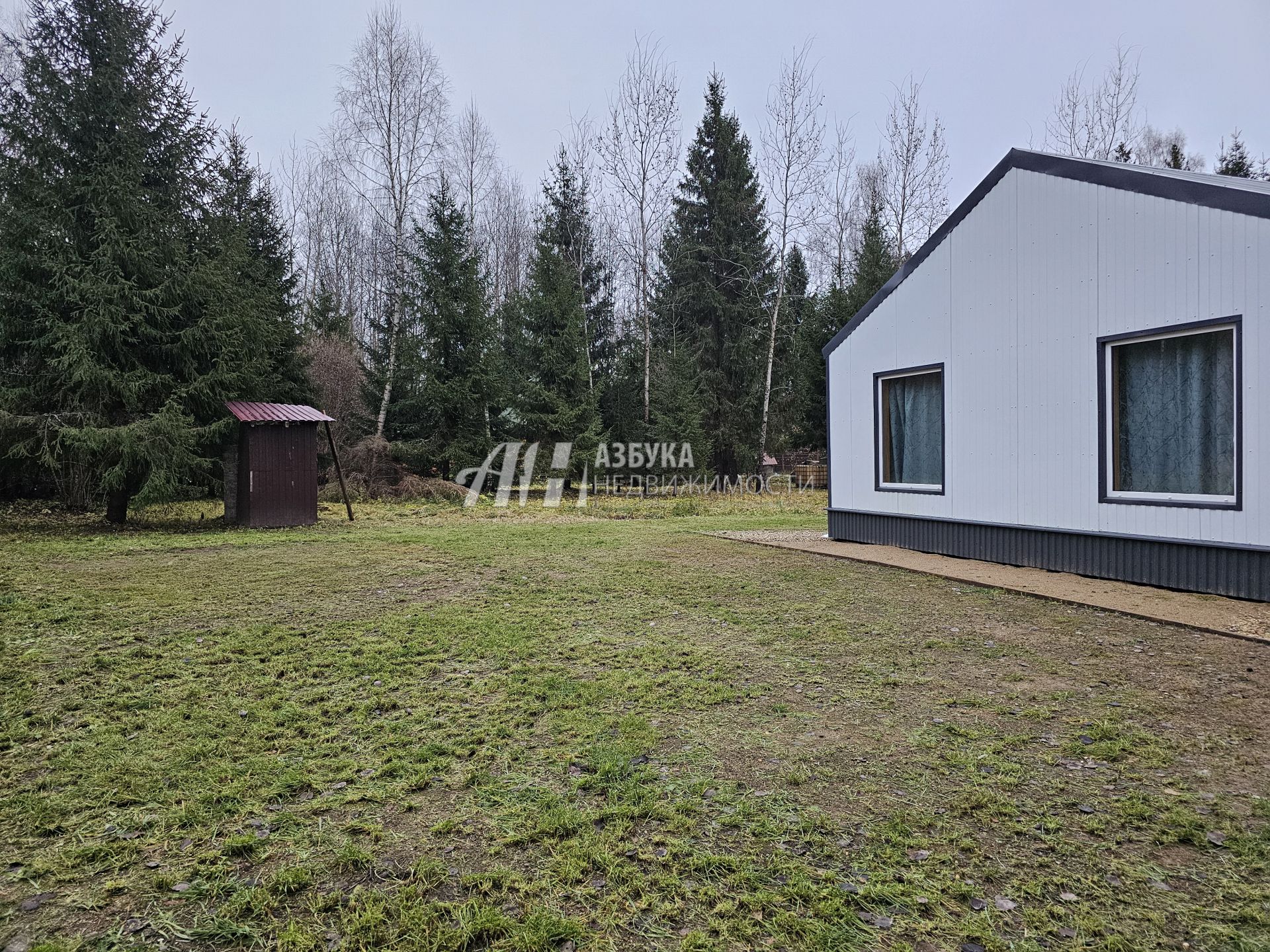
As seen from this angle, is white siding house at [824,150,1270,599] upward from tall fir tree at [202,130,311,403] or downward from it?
downward

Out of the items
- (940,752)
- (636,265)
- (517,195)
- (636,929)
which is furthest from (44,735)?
(517,195)

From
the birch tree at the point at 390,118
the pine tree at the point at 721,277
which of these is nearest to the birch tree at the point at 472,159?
the birch tree at the point at 390,118

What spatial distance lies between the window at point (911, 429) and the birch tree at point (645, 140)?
1191cm

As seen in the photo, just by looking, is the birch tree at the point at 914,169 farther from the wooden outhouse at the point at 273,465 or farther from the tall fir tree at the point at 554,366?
the wooden outhouse at the point at 273,465

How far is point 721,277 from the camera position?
862 inches

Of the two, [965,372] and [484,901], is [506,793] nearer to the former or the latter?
[484,901]

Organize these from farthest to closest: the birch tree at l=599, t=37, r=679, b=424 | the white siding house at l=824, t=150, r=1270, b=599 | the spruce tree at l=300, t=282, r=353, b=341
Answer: the spruce tree at l=300, t=282, r=353, b=341, the birch tree at l=599, t=37, r=679, b=424, the white siding house at l=824, t=150, r=1270, b=599

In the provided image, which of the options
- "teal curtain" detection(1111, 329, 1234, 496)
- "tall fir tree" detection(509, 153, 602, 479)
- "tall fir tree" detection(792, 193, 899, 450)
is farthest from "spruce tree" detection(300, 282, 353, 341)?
"teal curtain" detection(1111, 329, 1234, 496)

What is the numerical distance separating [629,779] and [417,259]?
17960 mm

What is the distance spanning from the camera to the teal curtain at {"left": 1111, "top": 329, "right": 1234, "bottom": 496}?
604cm

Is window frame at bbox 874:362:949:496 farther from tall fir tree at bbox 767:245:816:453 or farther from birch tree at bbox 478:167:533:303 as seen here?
birch tree at bbox 478:167:533:303

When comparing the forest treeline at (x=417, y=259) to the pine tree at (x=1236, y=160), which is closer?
the forest treeline at (x=417, y=259)

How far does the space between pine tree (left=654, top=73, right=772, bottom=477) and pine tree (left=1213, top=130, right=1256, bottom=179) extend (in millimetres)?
14509

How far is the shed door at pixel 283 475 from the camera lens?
1212 centimetres
